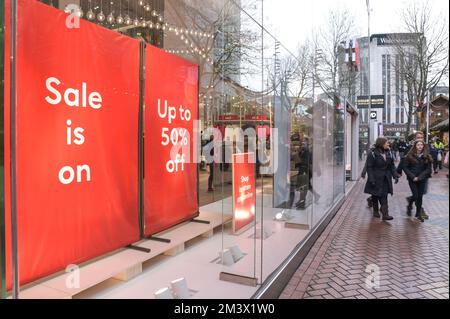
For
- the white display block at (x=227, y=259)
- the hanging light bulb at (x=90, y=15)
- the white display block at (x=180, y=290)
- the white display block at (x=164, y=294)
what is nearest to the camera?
the white display block at (x=164, y=294)

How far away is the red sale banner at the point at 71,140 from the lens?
2955 mm

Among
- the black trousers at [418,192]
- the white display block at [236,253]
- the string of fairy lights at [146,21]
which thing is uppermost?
the string of fairy lights at [146,21]

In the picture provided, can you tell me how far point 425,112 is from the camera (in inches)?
102

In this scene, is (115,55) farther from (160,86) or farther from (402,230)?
(402,230)

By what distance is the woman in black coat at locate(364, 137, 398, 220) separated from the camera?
699cm

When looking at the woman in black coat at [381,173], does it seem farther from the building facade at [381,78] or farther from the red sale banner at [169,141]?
the red sale banner at [169,141]

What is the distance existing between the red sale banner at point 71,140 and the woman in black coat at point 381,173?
4.58m

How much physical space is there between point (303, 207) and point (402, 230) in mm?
1731

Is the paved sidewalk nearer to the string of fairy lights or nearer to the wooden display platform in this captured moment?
the wooden display platform

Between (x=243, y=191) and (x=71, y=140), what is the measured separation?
1883 mm

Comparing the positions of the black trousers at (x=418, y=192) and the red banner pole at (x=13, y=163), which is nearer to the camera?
the red banner pole at (x=13, y=163)

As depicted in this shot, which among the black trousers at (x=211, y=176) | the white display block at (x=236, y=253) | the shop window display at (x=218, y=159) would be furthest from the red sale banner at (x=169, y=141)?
the white display block at (x=236, y=253)

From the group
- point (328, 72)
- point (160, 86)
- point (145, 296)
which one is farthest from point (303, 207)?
point (328, 72)
